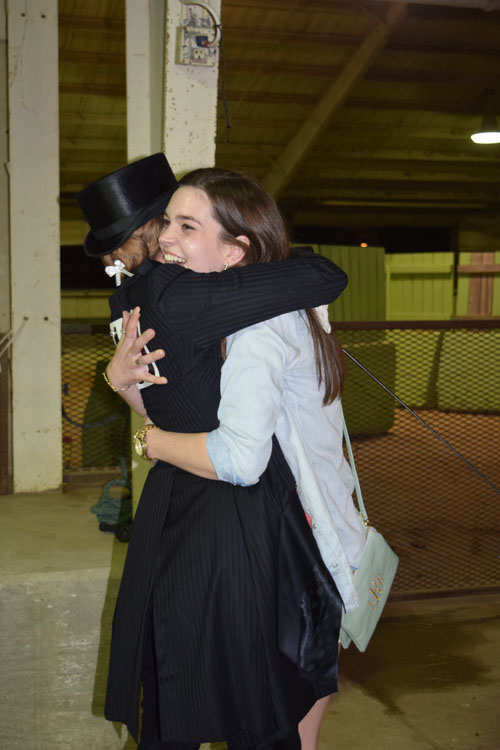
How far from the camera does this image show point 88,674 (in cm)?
263

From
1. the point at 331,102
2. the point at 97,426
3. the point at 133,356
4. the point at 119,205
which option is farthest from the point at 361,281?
the point at 133,356

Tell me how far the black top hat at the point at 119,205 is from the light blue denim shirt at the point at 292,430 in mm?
444

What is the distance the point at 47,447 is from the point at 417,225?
14.2 m

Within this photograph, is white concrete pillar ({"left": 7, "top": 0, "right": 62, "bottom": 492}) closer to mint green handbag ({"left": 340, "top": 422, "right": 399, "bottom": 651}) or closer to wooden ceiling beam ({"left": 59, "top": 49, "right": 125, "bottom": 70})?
mint green handbag ({"left": 340, "top": 422, "right": 399, "bottom": 651})

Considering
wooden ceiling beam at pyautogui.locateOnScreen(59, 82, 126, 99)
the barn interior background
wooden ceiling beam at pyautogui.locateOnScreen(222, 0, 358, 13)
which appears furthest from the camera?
wooden ceiling beam at pyautogui.locateOnScreen(59, 82, 126, 99)

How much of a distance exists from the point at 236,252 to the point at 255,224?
64 mm

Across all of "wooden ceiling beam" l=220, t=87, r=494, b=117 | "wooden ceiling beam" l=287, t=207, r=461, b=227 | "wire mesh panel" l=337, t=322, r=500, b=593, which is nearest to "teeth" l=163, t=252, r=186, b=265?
"wire mesh panel" l=337, t=322, r=500, b=593

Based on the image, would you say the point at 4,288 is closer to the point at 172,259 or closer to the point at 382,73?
the point at 172,259

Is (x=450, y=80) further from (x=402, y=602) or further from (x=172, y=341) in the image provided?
(x=172, y=341)

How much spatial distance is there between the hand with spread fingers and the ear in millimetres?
207

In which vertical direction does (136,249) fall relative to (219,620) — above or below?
above

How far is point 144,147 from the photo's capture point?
9.76ft

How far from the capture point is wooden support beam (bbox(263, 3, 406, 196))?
8.20 m

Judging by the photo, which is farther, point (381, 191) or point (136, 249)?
Answer: point (381, 191)
